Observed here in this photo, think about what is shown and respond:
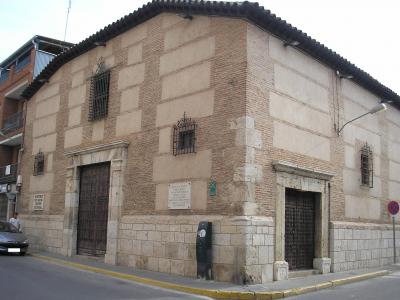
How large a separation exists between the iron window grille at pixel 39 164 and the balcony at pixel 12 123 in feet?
19.5

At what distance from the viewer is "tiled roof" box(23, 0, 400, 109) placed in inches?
484

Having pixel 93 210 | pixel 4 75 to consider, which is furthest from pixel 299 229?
pixel 4 75

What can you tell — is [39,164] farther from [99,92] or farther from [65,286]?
[65,286]

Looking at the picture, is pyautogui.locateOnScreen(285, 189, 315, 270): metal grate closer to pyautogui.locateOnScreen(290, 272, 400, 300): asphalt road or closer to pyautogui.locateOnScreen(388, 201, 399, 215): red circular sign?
pyautogui.locateOnScreen(290, 272, 400, 300): asphalt road

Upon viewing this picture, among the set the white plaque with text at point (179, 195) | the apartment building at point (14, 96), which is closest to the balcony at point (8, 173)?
the apartment building at point (14, 96)

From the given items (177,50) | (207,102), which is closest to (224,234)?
(207,102)

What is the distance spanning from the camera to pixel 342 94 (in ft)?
52.8

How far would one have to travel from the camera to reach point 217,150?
1220 cm

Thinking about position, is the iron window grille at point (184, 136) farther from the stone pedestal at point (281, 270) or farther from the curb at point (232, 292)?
the stone pedestal at point (281, 270)

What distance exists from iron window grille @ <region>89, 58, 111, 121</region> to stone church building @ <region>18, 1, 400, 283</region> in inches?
2.6

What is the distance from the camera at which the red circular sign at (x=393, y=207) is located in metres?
16.8

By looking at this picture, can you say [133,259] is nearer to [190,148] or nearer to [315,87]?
[190,148]

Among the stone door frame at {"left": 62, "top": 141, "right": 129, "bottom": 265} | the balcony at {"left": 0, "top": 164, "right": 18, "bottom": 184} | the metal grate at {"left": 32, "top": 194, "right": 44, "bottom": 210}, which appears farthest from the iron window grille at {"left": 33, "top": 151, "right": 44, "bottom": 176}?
the balcony at {"left": 0, "top": 164, "right": 18, "bottom": 184}

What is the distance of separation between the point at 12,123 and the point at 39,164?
28.8ft
